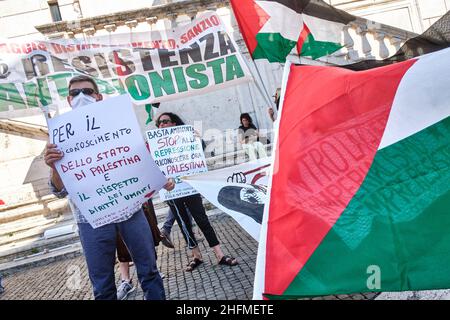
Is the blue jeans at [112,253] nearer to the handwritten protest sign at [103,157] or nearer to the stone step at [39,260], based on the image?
the handwritten protest sign at [103,157]

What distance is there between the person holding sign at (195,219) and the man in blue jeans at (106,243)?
1945 mm

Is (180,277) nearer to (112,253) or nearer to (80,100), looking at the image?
(112,253)

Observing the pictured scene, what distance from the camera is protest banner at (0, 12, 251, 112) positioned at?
4.36 meters

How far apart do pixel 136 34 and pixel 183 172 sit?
1.77 meters

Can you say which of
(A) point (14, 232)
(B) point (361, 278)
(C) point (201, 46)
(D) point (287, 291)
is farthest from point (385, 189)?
(A) point (14, 232)

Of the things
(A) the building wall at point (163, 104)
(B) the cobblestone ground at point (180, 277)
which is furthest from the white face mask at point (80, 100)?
(A) the building wall at point (163, 104)

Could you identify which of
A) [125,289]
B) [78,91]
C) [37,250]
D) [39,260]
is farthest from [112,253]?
[37,250]

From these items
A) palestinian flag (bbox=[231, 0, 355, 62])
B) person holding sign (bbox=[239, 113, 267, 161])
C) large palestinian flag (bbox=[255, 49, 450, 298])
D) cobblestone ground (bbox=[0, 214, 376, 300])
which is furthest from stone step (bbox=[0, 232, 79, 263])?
large palestinian flag (bbox=[255, 49, 450, 298])

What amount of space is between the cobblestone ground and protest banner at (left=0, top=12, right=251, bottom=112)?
194 centimetres

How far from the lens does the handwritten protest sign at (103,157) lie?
11.3 feet

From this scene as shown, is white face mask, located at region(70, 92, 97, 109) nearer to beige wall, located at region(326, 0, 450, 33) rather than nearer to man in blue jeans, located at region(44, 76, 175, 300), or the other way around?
man in blue jeans, located at region(44, 76, 175, 300)

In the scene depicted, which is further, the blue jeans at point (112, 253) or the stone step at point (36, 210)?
the stone step at point (36, 210)

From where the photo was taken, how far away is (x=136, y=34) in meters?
4.89
